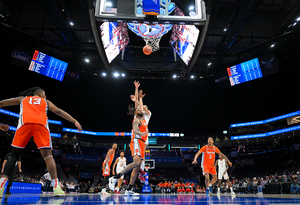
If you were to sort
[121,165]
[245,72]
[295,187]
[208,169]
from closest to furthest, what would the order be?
[208,169]
[121,165]
[295,187]
[245,72]

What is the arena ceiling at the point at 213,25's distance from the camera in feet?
48.0

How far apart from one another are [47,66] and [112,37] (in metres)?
12.1

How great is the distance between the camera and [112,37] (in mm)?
10086

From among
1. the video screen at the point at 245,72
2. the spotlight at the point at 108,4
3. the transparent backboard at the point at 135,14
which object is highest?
the video screen at the point at 245,72

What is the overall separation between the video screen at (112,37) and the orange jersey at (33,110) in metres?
6.11

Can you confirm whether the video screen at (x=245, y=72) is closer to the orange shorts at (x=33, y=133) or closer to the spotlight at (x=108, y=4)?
the spotlight at (x=108, y=4)

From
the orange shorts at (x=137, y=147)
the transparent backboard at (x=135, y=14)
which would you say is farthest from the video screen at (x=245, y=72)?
the orange shorts at (x=137, y=147)

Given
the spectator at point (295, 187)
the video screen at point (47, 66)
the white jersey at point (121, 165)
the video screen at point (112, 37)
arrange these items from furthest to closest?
the video screen at point (47, 66)
the spectator at point (295, 187)
the video screen at point (112, 37)
the white jersey at point (121, 165)

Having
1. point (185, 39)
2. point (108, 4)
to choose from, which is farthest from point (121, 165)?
point (185, 39)

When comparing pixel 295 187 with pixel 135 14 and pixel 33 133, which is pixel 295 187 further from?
pixel 33 133

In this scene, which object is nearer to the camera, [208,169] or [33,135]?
[33,135]

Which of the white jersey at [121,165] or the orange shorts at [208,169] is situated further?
the white jersey at [121,165]

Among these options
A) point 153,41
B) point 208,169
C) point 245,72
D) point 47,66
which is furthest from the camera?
point 245,72

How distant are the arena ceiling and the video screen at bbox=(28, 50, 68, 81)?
1277mm
